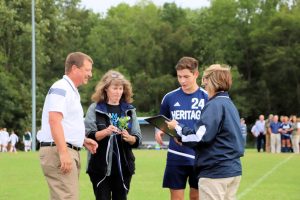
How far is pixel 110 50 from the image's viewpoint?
79375 mm

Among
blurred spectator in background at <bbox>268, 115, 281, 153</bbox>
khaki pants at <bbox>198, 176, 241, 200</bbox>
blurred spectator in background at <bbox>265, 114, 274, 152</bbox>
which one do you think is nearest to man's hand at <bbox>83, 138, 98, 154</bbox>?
A: khaki pants at <bbox>198, 176, 241, 200</bbox>

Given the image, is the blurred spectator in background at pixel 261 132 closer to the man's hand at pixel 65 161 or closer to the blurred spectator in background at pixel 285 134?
the blurred spectator in background at pixel 285 134

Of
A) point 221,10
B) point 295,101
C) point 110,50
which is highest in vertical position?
point 221,10

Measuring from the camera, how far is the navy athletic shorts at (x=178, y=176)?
8328 mm

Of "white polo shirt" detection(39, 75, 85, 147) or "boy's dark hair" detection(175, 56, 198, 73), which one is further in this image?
"boy's dark hair" detection(175, 56, 198, 73)

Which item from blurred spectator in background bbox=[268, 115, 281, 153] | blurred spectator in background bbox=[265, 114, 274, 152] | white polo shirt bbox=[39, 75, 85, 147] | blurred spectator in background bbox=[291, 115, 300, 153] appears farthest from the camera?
blurred spectator in background bbox=[291, 115, 300, 153]

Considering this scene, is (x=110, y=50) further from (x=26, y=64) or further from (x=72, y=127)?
(x=72, y=127)

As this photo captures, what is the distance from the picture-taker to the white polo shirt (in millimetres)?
7059

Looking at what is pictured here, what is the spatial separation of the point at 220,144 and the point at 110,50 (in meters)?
73.4

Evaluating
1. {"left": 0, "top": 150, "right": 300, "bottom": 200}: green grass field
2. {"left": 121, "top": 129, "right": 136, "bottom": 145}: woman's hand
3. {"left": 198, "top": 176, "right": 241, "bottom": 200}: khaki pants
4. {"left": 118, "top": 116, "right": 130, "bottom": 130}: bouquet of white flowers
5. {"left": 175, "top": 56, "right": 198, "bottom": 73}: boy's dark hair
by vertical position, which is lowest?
{"left": 0, "top": 150, "right": 300, "bottom": 200}: green grass field

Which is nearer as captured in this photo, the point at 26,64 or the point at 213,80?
the point at 213,80

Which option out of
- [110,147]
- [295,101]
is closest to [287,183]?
[110,147]

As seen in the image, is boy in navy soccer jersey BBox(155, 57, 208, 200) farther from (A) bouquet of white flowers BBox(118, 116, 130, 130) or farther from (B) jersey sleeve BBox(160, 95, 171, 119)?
(A) bouquet of white flowers BBox(118, 116, 130, 130)

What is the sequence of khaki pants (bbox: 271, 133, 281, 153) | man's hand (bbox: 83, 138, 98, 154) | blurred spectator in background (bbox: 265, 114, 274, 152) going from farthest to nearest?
blurred spectator in background (bbox: 265, 114, 274, 152) → khaki pants (bbox: 271, 133, 281, 153) → man's hand (bbox: 83, 138, 98, 154)
